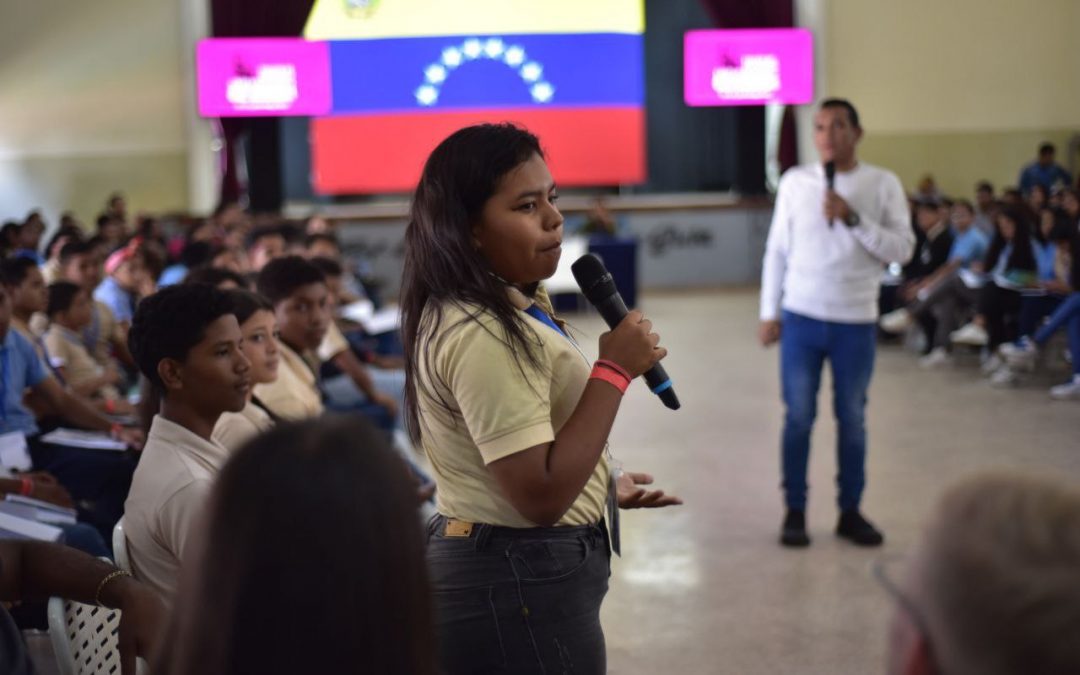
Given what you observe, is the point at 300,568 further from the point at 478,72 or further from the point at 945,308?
the point at 478,72

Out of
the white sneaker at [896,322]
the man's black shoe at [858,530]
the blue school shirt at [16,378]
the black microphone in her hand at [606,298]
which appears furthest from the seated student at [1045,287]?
the black microphone in her hand at [606,298]

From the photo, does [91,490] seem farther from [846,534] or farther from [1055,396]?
[1055,396]

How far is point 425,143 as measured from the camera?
14.2m

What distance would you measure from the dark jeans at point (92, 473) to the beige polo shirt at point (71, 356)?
110 cm

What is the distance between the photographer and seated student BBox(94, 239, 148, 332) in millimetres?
5895

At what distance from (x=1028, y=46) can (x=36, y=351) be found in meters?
12.3

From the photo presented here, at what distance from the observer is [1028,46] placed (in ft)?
43.9

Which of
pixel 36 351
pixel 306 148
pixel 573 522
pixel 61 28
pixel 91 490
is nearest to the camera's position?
pixel 573 522

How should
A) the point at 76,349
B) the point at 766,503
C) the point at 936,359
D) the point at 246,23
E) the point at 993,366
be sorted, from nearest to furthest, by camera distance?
the point at 766,503, the point at 76,349, the point at 993,366, the point at 936,359, the point at 246,23

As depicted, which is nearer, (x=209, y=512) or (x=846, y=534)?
(x=209, y=512)

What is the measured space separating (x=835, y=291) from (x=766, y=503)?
1.07 meters

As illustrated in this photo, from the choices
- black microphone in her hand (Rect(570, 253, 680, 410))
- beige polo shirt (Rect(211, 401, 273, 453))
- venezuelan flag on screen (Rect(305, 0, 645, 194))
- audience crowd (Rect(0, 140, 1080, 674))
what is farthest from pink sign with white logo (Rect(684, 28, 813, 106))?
black microphone in her hand (Rect(570, 253, 680, 410))

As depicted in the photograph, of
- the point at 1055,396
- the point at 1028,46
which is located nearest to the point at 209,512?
the point at 1055,396

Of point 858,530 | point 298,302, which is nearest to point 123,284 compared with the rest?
point 298,302
